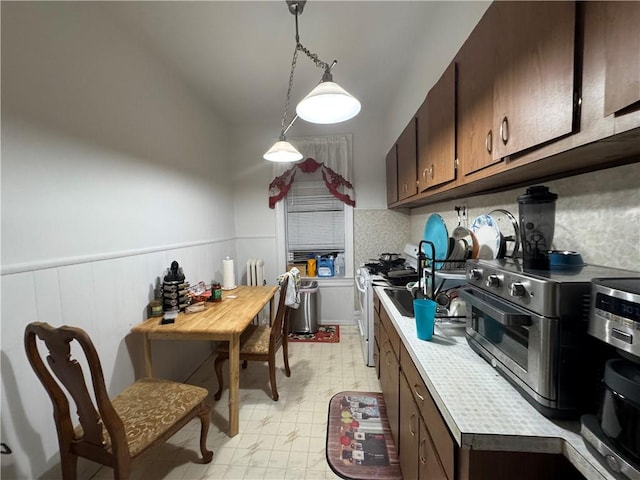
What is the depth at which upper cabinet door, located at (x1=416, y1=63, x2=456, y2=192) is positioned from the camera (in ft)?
4.34

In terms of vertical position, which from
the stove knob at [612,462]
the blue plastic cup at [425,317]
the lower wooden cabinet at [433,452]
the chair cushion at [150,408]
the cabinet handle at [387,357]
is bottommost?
the chair cushion at [150,408]

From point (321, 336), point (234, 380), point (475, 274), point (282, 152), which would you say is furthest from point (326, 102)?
point (321, 336)

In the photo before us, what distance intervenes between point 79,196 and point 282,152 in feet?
4.28

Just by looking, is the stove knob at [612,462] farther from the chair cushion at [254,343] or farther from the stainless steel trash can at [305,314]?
the stainless steel trash can at [305,314]

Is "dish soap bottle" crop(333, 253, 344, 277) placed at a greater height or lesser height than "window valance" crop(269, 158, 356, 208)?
lesser

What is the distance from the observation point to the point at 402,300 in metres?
1.75

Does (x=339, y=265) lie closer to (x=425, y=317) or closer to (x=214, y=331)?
(x=214, y=331)

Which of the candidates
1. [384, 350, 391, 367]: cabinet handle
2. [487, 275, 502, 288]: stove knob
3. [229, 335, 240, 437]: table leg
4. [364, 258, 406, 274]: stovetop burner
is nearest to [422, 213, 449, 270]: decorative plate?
[364, 258, 406, 274]: stovetop burner

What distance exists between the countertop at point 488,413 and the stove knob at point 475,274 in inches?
11.7

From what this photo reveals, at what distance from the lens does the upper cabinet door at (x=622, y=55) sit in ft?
1.61

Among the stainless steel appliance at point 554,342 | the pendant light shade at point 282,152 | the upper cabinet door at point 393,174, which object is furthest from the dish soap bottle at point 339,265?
the stainless steel appliance at point 554,342

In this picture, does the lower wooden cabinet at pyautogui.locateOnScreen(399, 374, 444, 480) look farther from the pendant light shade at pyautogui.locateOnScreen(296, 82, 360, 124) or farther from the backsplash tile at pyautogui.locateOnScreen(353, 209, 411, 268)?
the backsplash tile at pyautogui.locateOnScreen(353, 209, 411, 268)

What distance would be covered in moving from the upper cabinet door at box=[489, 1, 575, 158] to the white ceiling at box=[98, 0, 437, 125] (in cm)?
108

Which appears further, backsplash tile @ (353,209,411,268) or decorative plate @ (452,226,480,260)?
backsplash tile @ (353,209,411,268)
